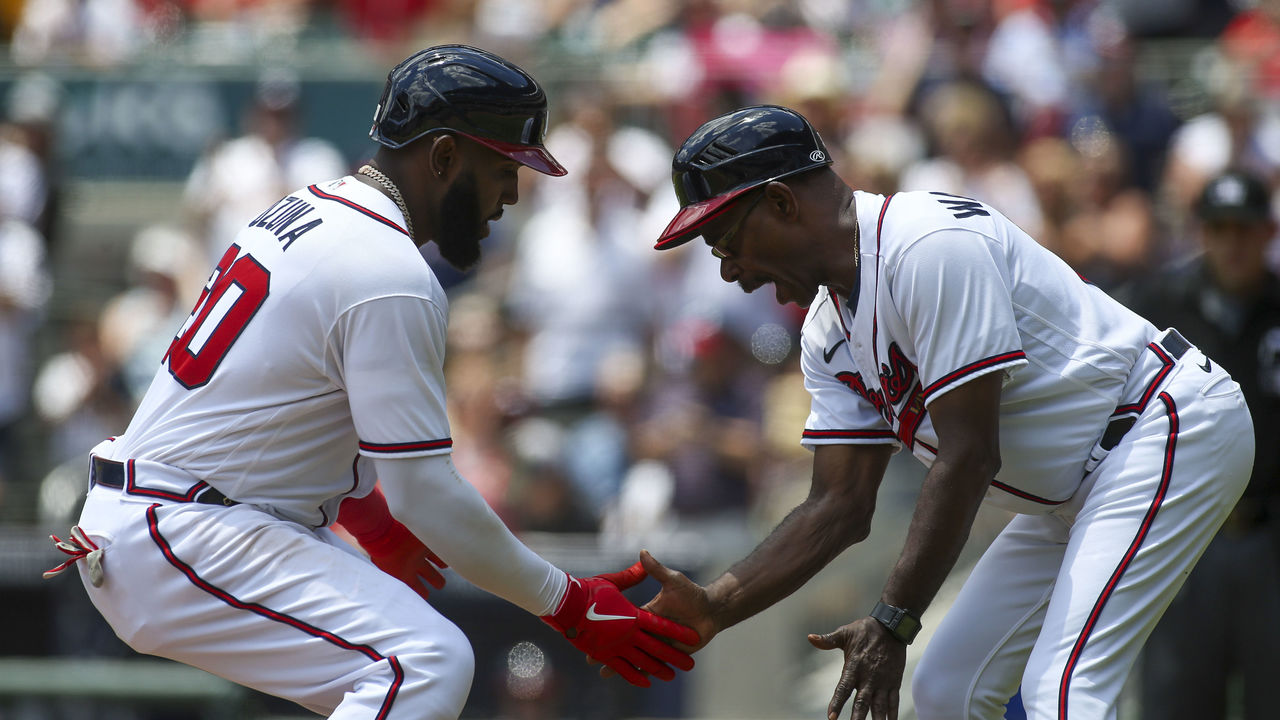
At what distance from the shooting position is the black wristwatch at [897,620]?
149 inches

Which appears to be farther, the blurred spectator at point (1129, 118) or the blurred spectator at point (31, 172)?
the blurred spectator at point (31, 172)

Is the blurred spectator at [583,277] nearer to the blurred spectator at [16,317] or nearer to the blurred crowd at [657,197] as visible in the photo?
the blurred crowd at [657,197]

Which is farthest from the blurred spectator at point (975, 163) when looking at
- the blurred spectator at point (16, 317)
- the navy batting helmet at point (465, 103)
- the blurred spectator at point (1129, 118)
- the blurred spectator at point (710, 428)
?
the blurred spectator at point (16, 317)

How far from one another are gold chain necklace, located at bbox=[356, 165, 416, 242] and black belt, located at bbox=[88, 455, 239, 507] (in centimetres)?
83

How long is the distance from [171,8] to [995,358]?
32.6ft

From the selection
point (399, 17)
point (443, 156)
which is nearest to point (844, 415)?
point (443, 156)

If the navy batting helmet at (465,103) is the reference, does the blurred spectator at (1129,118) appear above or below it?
below

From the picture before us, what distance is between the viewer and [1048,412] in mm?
3996

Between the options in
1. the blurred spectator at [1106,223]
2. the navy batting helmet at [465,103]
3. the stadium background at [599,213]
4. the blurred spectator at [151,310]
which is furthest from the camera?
the blurred spectator at [151,310]

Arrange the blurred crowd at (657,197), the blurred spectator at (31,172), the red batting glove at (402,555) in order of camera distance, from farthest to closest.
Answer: the blurred spectator at (31,172), the blurred crowd at (657,197), the red batting glove at (402,555)

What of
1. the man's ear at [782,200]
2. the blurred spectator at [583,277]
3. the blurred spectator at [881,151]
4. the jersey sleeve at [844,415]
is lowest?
the blurred spectator at [583,277]

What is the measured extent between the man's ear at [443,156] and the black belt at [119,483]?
40.0 inches

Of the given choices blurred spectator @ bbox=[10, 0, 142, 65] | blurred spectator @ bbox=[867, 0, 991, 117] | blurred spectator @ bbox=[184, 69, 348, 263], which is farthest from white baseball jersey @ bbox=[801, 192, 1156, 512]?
blurred spectator @ bbox=[10, 0, 142, 65]

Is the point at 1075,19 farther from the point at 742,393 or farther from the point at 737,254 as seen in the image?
the point at 737,254
